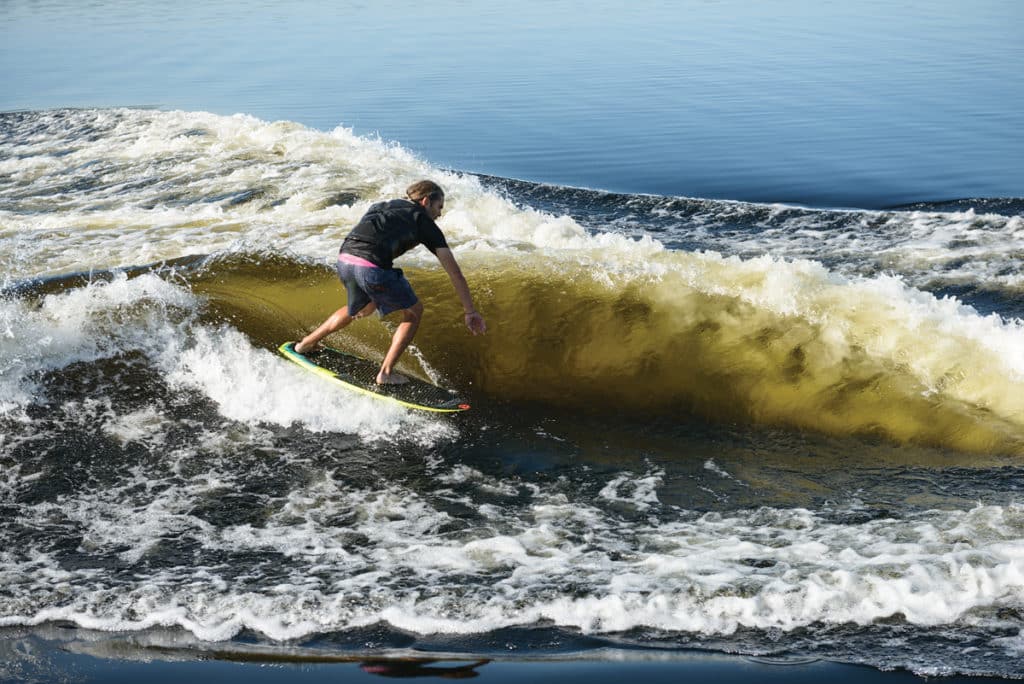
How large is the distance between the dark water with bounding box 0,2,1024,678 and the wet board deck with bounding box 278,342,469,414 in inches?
6.8

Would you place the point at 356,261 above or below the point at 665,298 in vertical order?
above

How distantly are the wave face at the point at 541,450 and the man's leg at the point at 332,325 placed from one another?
331 millimetres

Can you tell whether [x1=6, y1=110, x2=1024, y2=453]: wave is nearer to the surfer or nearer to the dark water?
the dark water

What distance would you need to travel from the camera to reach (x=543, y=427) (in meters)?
8.95

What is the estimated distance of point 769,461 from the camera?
8102mm

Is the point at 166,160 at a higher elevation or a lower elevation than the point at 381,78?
lower

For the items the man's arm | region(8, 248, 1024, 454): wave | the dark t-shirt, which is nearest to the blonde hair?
the dark t-shirt

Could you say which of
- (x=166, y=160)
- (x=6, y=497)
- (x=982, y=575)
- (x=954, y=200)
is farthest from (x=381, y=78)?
(x=982, y=575)

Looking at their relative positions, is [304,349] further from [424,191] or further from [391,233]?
[424,191]

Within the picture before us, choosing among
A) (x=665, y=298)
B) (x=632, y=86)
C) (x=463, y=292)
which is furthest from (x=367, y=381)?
(x=632, y=86)

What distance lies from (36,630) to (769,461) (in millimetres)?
5431

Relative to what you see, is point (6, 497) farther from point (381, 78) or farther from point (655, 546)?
point (381, 78)

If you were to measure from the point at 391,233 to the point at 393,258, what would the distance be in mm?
275

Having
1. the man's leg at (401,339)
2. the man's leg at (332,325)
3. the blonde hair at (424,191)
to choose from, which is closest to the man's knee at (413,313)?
the man's leg at (401,339)
